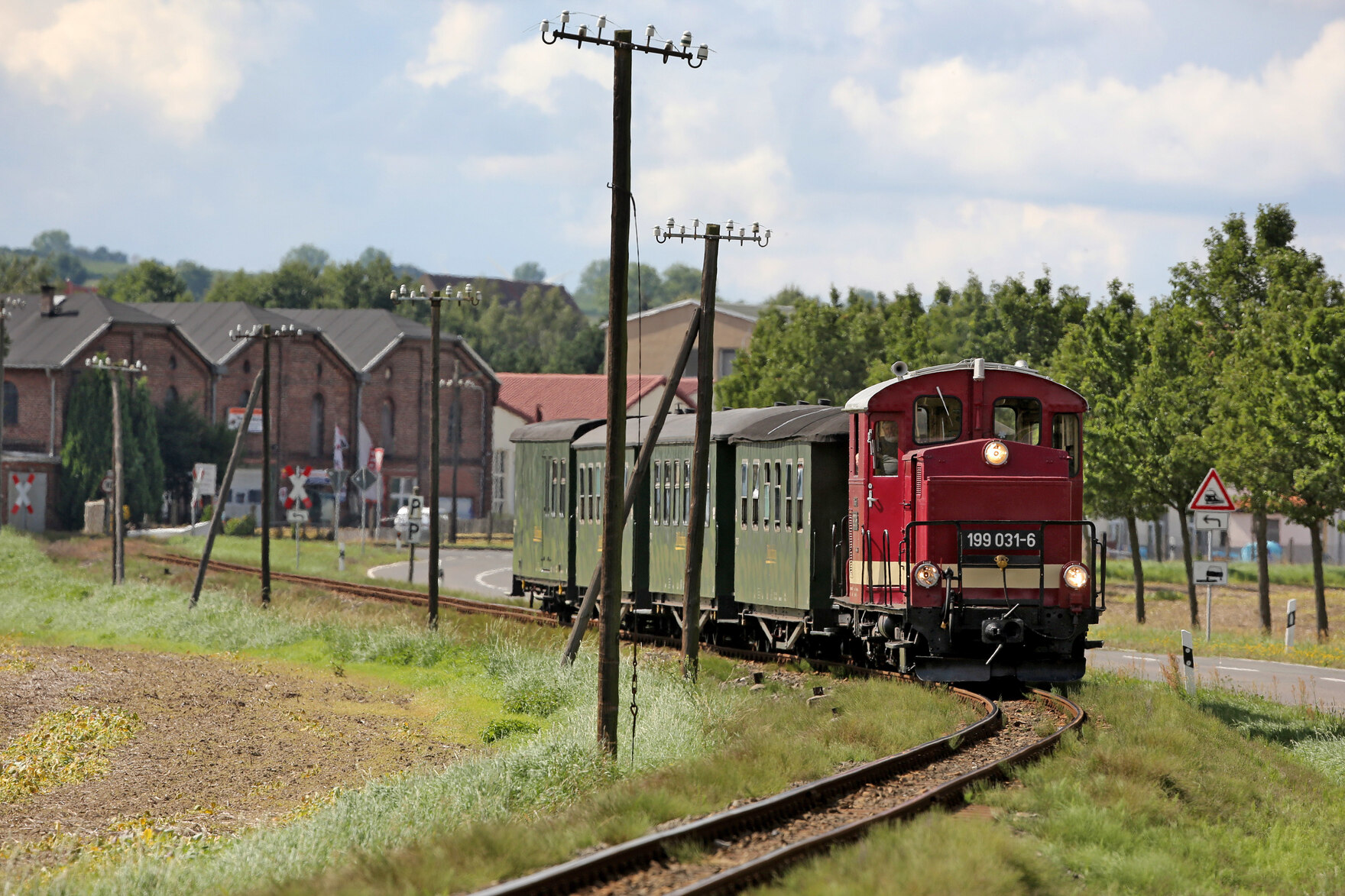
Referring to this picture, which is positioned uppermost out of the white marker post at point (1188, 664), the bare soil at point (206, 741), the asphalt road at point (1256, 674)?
the white marker post at point (1188, 664)

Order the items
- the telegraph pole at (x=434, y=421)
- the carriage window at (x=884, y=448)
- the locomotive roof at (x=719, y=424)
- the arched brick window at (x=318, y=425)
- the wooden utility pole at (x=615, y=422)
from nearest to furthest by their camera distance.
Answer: the wooden utility pole at (x=615, y=422) → the carriage window at (x=884, y=448) → the locomotive roof at (x=719, y=424) → the telegraph pole at (x=434, y=421) → the arched brick window at (x=318, y=425)

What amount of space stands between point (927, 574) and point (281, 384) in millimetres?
74401

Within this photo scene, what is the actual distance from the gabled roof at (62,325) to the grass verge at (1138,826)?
7335 centimetres

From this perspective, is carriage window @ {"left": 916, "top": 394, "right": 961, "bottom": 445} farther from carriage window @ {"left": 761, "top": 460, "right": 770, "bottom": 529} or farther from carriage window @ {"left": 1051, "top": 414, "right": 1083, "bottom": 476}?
carriage window @ {"left": 761, "top": 460, "right": 770, "bottom": 529}

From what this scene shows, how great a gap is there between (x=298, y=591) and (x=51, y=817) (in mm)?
27717

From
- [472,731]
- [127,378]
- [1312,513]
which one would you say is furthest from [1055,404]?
[127,378]

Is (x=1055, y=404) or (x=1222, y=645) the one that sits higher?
(x=1055, y=404)

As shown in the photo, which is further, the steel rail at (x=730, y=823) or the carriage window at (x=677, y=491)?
the carriage window at (x=677, y=491)

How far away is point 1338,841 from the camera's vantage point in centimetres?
1219

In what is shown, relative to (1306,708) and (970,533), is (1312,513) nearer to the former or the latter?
(1306,708)

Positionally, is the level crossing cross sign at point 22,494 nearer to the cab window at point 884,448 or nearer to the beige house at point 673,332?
the beige house at point 673,332

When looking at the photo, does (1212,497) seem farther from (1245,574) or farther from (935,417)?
(1245,574)

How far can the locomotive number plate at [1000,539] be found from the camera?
58.1ft

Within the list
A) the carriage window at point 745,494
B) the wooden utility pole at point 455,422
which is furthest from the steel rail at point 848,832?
the wooden utility pole at point 455,422
